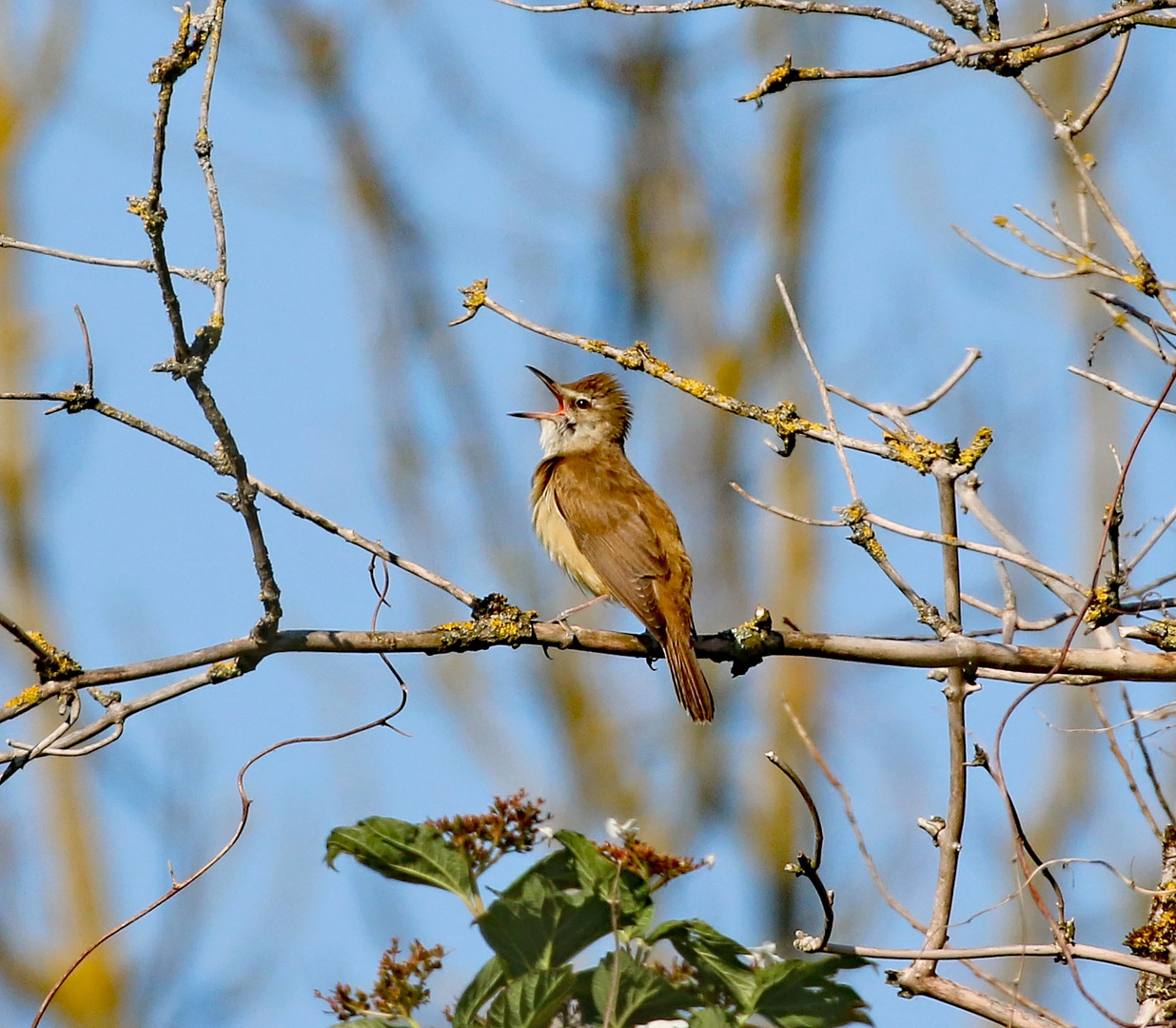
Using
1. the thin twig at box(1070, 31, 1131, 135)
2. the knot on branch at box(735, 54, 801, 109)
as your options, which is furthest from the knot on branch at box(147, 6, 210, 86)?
the thin twig at box(1070, 31, 1131, 135)

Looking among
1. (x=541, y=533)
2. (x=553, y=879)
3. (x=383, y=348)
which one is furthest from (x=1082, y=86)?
(x=553, y=879)

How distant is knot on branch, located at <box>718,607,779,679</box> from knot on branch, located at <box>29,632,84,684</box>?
1.83m

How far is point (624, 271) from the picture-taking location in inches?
574

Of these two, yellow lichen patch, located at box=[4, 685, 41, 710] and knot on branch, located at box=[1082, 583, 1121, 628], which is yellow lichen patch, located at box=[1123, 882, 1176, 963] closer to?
knot on branch, located at box=[1082, 583, 1121, 628]

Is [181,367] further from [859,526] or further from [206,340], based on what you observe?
[859,526]

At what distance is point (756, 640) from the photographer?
14.0 feet

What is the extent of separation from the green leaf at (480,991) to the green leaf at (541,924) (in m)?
0.02

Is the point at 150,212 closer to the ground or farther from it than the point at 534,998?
farther from it

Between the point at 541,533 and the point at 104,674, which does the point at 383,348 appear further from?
the point at 104,674

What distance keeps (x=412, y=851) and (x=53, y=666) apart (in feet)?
4.91

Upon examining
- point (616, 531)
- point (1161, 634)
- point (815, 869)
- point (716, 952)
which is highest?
point (616, 531)

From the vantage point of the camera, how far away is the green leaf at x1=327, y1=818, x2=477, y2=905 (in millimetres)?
2570

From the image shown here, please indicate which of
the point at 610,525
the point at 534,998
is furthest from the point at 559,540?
the point at 534,998

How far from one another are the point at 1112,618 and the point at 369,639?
1956 mm
